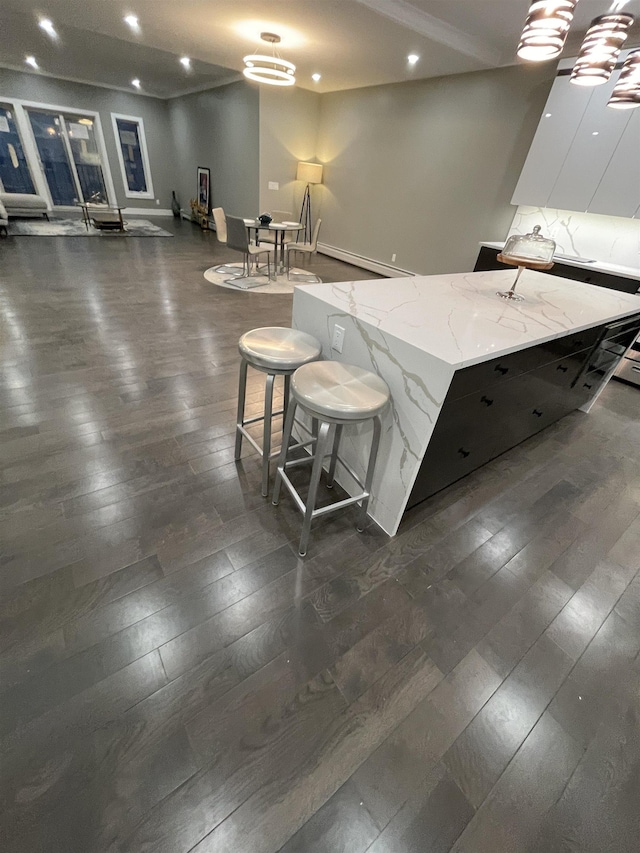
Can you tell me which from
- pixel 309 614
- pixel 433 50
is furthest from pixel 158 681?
pixel 433 50

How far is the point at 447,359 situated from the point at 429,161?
5.63 meters

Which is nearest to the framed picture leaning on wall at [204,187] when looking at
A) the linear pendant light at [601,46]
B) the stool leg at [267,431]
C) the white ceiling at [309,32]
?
the white ceiling at [309,32]

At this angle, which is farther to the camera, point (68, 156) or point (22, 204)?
point (68, 156)

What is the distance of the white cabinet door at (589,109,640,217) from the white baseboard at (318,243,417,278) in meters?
2.77

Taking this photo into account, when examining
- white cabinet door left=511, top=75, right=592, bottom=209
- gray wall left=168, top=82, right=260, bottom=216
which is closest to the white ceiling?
white cabinet door left=511, top=75, right=592, bottom=209

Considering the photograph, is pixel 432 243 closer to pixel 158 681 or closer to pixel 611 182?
pixel 611 182

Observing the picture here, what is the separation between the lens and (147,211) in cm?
1034

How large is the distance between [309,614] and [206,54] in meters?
7.45

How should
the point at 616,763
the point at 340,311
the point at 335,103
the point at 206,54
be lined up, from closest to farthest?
the point at 616,763, the point at 340,311, the point at 206,54, the point at 335,103

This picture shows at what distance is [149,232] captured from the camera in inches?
316

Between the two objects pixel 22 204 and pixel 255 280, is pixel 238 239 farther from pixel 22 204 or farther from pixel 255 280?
pixel 22 204

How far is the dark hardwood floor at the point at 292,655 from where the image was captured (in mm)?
991

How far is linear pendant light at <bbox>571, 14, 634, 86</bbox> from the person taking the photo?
5.37 feet

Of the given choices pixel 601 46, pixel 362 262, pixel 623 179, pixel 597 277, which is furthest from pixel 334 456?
pixel 362 262
